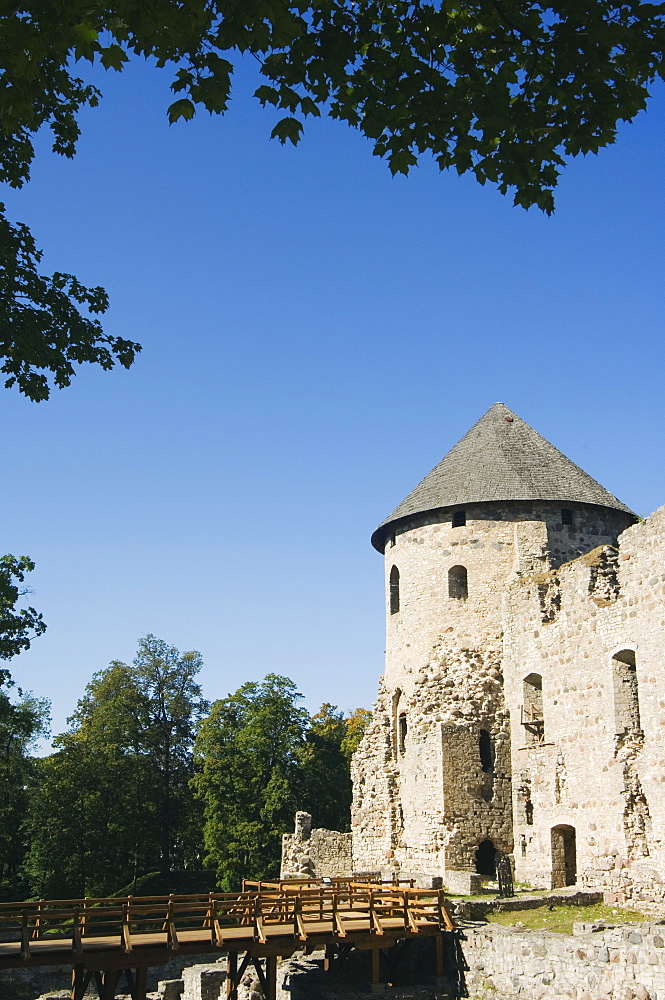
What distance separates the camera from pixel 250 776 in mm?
39250

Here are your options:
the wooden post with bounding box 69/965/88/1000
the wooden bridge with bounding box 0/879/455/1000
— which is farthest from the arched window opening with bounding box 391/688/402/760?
the wooden post with bounding box 69/965/88/1000

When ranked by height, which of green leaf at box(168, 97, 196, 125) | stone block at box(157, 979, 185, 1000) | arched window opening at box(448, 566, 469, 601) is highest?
arched window opening at box(448, 566, 469, 601)

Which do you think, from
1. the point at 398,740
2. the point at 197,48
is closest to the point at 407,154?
the point at 197,48

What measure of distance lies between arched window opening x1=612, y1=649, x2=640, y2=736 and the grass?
3.50 meters

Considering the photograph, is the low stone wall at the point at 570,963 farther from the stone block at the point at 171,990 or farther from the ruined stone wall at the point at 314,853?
the ruined stone wall at the point at 314,853

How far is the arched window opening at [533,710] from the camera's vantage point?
923 inches

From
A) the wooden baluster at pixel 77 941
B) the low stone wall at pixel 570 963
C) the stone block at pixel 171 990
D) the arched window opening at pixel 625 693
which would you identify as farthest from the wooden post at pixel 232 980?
the arched window opening at pixel 625 693

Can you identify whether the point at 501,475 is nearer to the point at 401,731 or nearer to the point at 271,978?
the point at 401,731

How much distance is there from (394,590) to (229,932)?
13542 millimetres

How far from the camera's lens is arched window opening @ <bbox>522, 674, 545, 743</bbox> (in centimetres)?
2344

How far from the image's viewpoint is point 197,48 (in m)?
6.71

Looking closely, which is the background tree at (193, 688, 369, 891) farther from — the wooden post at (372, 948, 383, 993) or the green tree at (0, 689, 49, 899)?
the wooden post at (372, 948, 383, 993)

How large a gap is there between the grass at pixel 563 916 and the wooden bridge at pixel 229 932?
4.12 ft

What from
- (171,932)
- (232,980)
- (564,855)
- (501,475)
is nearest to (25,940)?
(171,932)
